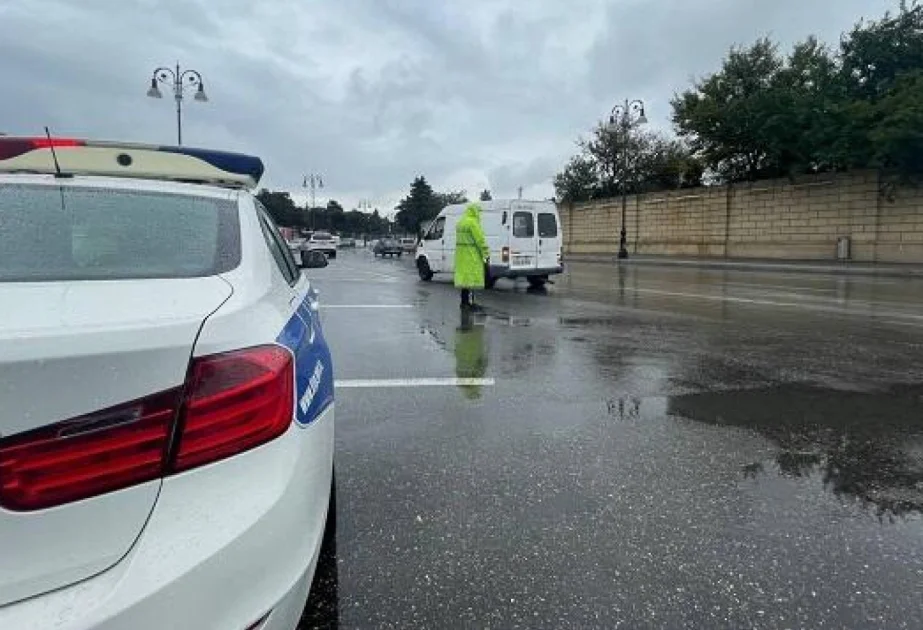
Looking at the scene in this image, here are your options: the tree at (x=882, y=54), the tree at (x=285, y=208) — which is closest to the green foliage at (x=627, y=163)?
the tree at (x=882, y=54)

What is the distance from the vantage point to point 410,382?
6.19 metres

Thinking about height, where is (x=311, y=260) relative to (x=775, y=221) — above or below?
below

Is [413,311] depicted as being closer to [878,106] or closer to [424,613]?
[424,613]

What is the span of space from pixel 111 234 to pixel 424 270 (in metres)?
18.3

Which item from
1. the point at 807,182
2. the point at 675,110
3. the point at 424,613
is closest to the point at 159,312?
the point at 424,613

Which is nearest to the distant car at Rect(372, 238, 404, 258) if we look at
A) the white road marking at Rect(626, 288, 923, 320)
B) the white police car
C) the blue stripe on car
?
the white road marking at Rect(626, 288, 923, 320)

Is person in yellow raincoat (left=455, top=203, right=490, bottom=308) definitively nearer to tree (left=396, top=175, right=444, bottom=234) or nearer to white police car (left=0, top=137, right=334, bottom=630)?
white police car (left=0, top=137, right=334, bottom=630)

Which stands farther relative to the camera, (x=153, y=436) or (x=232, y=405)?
(x=232, y=405)

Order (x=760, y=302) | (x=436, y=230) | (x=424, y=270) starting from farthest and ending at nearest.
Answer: (x=424, y=270)
(x=436, y=230)
(x=760, y=302)

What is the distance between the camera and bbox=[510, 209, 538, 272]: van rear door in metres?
17.1

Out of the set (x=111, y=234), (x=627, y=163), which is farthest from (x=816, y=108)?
(x=111, y=234)

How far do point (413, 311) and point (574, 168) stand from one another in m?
51.3

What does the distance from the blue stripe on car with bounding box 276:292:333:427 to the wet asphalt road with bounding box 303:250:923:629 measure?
841mm

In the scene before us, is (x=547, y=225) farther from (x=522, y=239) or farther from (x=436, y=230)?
(x=436, y=230)
